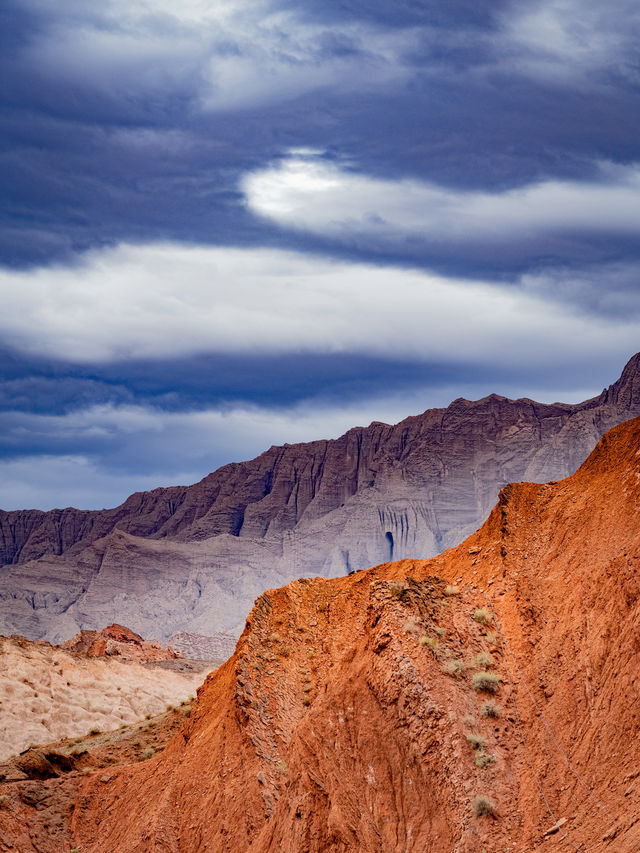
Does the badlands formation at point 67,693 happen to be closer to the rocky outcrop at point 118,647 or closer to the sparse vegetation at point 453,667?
the rocky outcrop at point 118,647

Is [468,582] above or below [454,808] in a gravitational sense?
above

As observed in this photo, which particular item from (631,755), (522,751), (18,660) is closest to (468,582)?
(522,751)

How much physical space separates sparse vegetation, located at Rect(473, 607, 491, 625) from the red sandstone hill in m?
0.06

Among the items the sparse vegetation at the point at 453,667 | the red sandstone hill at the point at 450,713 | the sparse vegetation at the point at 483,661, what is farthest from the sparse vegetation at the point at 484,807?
the sparse vegetation at the point at 483,661

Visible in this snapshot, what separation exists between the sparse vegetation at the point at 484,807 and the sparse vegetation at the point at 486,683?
119 inches

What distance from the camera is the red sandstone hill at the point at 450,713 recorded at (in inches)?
687

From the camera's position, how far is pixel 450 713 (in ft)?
64.0

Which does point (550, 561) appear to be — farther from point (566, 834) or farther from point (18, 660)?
point (18, 660)

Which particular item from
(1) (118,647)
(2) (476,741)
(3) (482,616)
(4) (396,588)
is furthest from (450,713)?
(1) (118,647)

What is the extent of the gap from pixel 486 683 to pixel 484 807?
327 centimetres

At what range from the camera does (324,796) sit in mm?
19219

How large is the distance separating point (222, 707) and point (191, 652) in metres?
134

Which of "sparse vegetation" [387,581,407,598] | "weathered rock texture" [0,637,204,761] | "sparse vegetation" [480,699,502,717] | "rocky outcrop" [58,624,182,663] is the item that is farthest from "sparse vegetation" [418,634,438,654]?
"rocky outcrop" [58,624,182,663]

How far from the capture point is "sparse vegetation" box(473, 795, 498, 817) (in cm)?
1758
